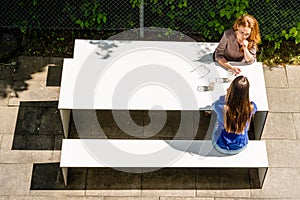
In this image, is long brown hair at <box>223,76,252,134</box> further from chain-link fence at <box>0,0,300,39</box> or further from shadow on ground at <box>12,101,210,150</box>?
chain-link fence at <box>0,0,300,39</box>

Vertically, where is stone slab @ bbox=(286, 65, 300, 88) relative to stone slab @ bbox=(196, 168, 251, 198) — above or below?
above

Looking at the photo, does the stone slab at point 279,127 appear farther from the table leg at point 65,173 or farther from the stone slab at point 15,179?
the stone slab at point 15,179

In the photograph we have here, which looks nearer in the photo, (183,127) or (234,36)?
(234,36)

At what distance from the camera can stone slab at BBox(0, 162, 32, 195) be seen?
703 centimetres

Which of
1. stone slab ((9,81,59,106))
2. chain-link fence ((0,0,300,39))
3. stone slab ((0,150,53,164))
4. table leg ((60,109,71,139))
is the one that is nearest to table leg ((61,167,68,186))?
stone slab ((0,150,53,164))

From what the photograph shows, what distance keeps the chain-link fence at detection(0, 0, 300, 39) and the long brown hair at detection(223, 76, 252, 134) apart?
225 cm

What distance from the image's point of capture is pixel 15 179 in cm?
712

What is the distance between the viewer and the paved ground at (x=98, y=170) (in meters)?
7.06

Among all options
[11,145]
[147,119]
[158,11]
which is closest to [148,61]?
[147,119]

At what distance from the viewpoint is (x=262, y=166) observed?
6.75 meters

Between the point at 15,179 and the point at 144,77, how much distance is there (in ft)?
6.62

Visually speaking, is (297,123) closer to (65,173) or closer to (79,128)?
(79,128)

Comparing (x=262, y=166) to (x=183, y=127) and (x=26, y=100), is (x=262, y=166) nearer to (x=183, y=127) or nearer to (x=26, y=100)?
(x=183, y=127)

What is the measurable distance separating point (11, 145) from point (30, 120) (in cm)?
44
